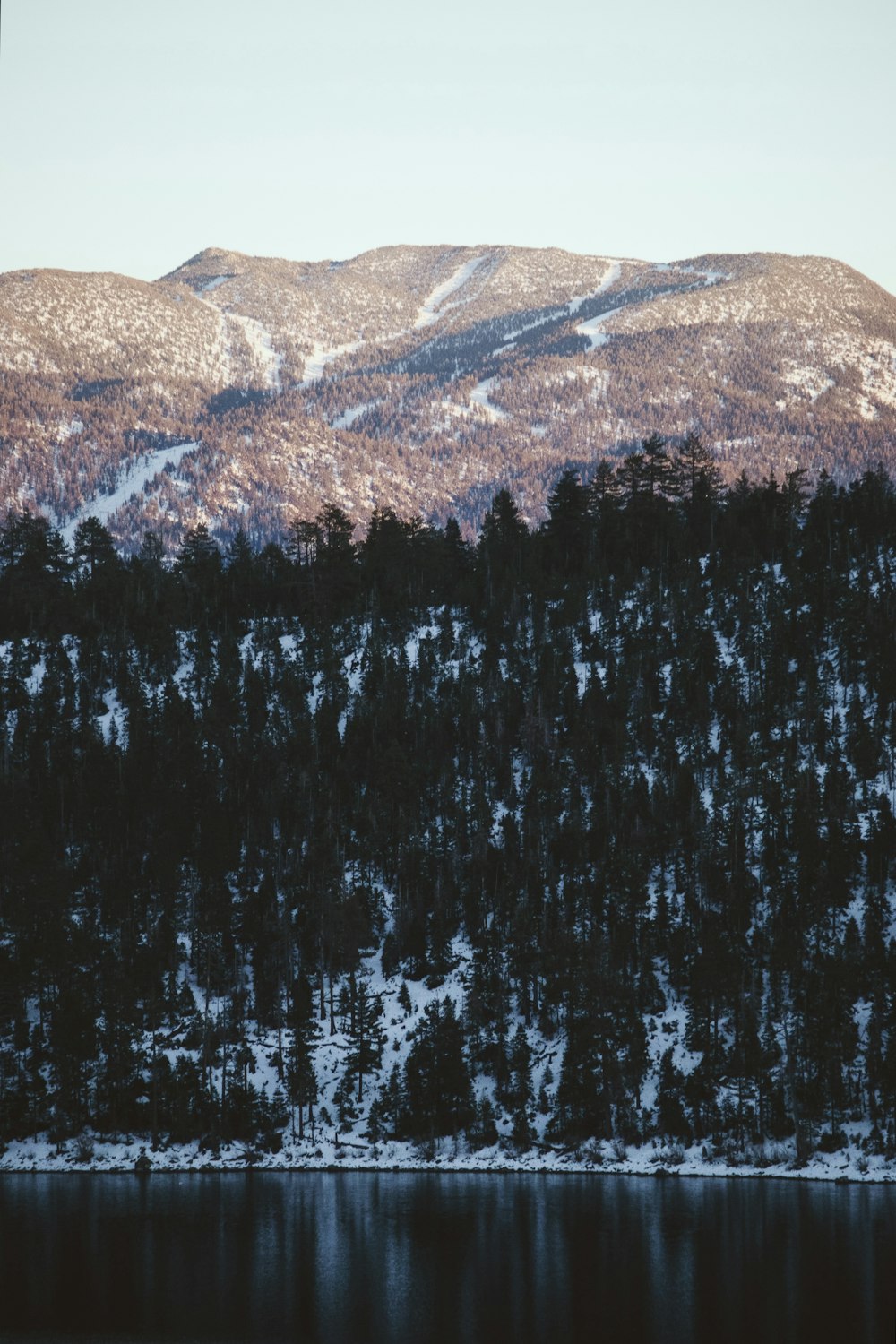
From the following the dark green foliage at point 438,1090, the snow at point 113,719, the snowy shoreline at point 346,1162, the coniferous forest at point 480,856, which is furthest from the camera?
the snow at point 113,719

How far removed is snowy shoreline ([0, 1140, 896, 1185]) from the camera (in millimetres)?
97562

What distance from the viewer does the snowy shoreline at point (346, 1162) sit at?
320 feet

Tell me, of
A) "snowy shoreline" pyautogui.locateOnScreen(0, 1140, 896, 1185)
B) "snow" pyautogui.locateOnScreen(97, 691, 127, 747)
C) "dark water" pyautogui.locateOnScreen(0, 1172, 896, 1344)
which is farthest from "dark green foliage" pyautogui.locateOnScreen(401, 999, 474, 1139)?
"snow" pyautogui.locateOnScreen(97, 691, 127, 747)

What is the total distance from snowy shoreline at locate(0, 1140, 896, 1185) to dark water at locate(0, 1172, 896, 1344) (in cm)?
352

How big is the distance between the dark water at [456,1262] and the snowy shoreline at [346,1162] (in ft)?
11.6

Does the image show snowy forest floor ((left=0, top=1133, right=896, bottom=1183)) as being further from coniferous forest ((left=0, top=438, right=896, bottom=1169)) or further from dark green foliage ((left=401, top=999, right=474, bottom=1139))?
dark green foliage ((left=401, top=999, right=474, bottom=1139))

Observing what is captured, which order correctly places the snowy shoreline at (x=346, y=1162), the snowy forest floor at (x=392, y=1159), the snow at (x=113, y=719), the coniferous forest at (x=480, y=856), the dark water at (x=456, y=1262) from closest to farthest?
the dark water at (x=456, y=1262)
the snowy forest floor at (x=392, y=1159)
the snowy shoreline at (x=346, y=1162)
the coniferous forest at (x=480, y=856)
the snow at (x=113, y=719)

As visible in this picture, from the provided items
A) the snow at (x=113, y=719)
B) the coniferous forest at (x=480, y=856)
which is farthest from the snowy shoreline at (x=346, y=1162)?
the snow at (x=113, y=719)

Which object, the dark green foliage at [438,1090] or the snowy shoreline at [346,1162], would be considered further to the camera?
the dark green foliage at [438,1090]

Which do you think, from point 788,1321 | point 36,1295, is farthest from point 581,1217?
point 36,1295

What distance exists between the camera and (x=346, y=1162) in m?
104

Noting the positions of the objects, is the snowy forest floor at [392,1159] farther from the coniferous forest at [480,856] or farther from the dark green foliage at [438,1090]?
the dark green foliage at [438,1090]

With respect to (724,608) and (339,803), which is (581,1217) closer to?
(339,803)

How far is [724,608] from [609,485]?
39098mm
